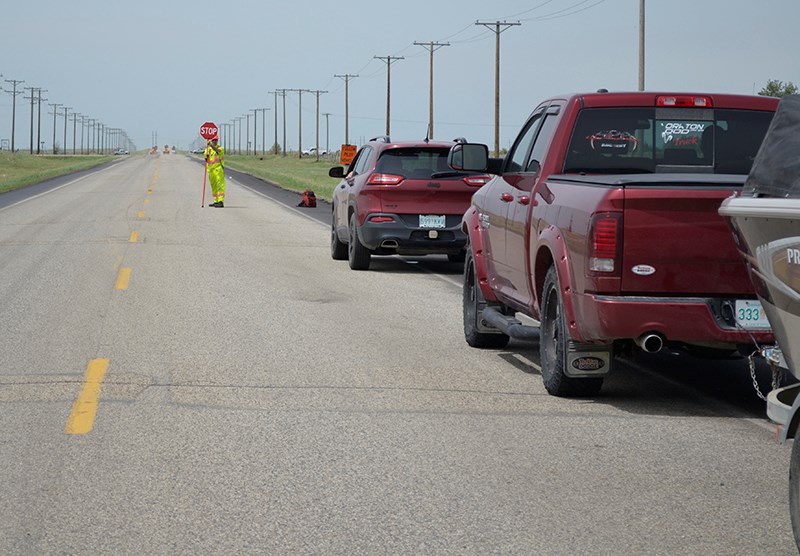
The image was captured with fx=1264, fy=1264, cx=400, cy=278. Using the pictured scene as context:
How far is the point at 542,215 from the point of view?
341 inches

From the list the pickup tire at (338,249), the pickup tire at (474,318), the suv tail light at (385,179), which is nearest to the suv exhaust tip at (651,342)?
the pickup tire at (474,318)

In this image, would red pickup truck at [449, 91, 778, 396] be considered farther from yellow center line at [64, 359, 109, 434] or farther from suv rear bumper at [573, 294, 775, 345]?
yellow center line at [64, 359, 109, 434]

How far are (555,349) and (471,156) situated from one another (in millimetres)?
1975

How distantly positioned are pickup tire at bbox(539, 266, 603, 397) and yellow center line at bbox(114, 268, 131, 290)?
7.14 m

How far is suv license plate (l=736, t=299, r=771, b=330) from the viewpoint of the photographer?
763cm

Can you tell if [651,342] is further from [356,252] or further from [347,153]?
[347,153]

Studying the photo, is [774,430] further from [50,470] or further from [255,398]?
[50,470]

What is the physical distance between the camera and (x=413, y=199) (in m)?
16.7

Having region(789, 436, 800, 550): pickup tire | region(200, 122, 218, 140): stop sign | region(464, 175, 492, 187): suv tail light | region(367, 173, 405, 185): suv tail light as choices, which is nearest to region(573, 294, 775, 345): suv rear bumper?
region(789, 436, 800, 550): pickup tire

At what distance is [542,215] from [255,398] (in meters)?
2.31

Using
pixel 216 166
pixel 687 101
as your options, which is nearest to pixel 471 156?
pixel 687 101

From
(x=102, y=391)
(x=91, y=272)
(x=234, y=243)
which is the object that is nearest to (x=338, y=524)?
(x=102, y=391)

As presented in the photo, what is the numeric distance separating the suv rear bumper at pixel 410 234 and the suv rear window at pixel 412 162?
0.60 m

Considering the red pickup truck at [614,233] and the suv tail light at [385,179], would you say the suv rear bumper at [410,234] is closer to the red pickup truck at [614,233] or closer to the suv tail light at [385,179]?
the suv tail light at [385,179]
